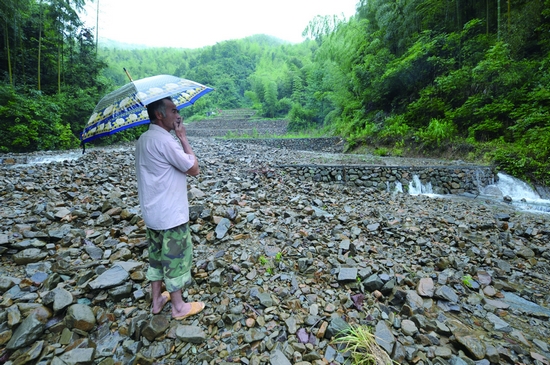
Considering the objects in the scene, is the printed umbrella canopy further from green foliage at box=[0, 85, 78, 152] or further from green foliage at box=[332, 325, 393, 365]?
green foliage at box=[0, 85, 78, 152]

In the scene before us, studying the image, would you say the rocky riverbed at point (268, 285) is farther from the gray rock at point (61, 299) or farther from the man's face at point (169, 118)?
the man's face at point (169, 118)

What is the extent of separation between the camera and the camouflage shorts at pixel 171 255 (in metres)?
1.83

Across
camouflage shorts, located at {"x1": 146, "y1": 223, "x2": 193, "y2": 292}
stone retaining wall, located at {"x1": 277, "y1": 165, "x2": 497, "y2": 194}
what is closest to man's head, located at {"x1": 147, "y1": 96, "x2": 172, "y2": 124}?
camouflage shorts, located at {"x1": 146, "y1": 223, "x2": 193, "y2": 292}

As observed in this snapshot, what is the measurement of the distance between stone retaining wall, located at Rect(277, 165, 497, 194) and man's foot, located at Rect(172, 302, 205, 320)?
6079 millimetres

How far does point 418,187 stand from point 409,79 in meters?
10.0

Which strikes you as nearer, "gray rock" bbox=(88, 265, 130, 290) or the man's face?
the man's face

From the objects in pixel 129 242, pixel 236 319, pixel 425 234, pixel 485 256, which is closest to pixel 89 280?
pixel 129 242

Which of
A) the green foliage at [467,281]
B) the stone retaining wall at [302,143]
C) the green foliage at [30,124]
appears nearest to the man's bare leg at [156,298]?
the green foliage at [467,281]

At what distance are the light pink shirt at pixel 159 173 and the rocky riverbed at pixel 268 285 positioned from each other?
851 millimetres

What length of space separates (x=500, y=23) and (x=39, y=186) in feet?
59.6

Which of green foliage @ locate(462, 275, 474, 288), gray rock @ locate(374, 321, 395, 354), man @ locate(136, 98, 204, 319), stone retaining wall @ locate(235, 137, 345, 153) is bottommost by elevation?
green foliage @ locate(462, 275, 474, 288)

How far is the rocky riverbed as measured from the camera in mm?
1790

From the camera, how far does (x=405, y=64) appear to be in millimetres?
14000

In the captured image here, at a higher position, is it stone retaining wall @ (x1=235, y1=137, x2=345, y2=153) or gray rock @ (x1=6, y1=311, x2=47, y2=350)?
stone retaining wall @ (x1=235, y1=137, x2=345, y2=153)
